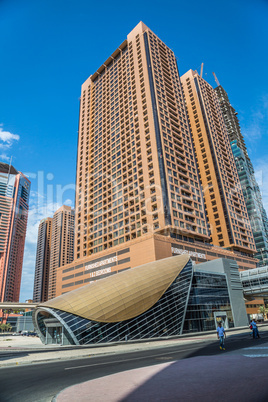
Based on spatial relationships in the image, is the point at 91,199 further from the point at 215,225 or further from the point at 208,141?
the point at 208,141

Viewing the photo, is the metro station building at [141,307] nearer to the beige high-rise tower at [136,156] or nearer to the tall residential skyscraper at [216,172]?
the beige high-rise tower at [136,156]

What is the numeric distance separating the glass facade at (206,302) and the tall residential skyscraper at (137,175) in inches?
760

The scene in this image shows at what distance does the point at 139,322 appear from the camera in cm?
3572

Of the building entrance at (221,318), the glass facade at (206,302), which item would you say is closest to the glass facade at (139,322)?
the glass facade at (206,302)

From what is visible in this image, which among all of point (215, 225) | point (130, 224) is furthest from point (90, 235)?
point (215, 225)

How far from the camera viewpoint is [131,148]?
93.0m

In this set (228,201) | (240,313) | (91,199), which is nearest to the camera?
(240,313)

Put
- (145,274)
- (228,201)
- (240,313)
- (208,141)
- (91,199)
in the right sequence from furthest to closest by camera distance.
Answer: (208,141)
(228,201)
(91,199)
(240,313)
(145,274)

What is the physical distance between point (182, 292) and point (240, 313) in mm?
18271

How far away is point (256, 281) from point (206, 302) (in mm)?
29132

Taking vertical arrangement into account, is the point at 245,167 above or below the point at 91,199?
above

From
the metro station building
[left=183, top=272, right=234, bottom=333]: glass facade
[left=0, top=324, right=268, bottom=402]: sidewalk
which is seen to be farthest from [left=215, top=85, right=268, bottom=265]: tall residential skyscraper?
[left=0, top=324, right=268, bottom=402]: sidewalk

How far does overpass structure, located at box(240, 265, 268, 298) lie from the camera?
66.6 m

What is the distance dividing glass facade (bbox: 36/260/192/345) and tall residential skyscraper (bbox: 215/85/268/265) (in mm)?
105268
